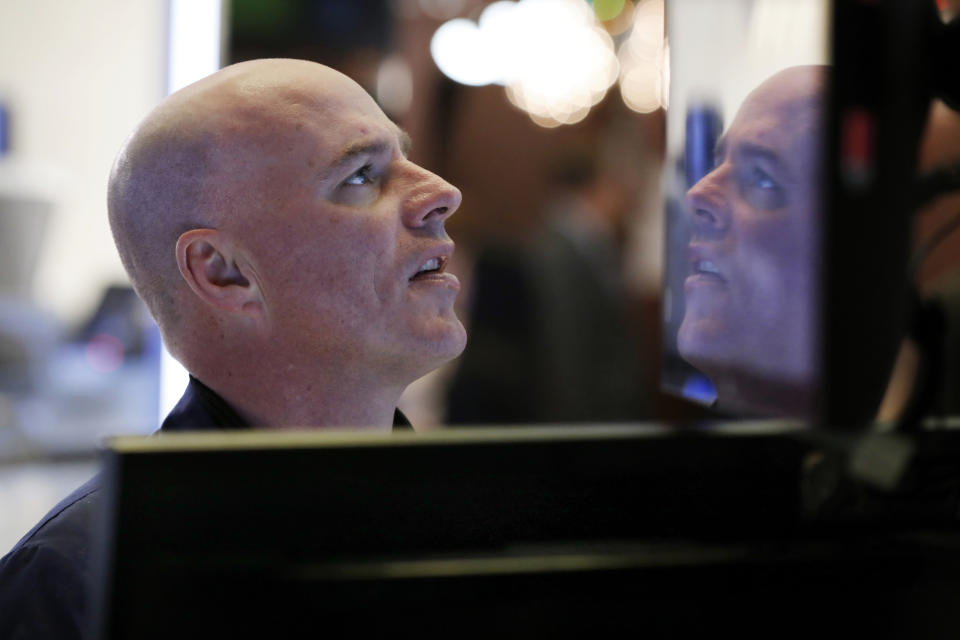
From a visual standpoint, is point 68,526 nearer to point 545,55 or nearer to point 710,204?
point 710,204

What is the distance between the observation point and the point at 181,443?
54cm

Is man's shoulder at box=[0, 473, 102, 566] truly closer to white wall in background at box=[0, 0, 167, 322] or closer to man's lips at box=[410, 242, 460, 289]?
man's lips at box=[410, 242, 460, 289]

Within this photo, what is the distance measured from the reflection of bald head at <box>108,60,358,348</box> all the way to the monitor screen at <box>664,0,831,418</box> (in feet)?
1.47

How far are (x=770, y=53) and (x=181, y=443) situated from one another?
1.90 ft

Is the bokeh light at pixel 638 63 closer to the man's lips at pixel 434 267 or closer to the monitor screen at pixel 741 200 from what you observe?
the man's lips at pixel 434 267

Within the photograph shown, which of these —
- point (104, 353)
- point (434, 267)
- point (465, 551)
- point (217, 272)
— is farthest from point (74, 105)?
point (465, 551)

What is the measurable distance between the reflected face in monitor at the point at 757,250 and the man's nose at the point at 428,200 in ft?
1.03

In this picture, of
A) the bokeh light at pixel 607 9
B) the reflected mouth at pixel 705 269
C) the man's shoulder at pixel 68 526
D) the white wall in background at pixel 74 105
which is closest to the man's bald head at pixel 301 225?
the man's shoulder at pixel 68 526

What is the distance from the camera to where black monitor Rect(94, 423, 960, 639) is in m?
0.52

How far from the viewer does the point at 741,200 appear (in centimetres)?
83

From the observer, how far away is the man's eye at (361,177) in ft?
3.74

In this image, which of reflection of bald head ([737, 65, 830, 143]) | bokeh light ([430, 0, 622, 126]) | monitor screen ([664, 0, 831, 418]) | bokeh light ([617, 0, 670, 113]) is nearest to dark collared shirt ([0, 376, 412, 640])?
monitor screen ([664, 0, 831, 418])

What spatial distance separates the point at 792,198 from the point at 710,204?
Answer: 0.15 metres

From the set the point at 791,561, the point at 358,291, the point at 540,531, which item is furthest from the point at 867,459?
the point at 358,291
